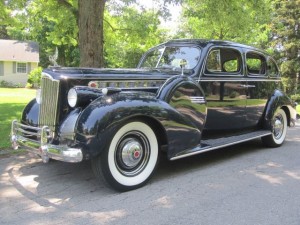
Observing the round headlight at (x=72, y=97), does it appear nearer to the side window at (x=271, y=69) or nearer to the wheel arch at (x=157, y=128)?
the wheel arch at (x=157, y=128)

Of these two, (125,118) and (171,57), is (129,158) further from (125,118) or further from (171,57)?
(171,57)

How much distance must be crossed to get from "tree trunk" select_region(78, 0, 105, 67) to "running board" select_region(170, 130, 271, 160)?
4.05 metres

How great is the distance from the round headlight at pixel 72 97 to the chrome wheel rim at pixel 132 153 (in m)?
0.76

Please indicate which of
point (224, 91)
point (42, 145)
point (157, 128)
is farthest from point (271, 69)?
point (42, 145)

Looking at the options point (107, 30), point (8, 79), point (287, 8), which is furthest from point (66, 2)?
point (8, 79)

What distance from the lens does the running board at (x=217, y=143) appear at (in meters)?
5.16

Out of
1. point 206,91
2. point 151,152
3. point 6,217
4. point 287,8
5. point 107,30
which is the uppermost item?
point 287,8

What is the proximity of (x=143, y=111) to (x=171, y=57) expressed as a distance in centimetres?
221

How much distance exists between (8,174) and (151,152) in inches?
84.1

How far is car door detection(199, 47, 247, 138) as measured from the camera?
6090mm

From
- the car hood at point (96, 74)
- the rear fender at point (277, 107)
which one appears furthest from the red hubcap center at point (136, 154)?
the rear fender at point (277, 107)

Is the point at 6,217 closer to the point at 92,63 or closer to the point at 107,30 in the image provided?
the point at 92,63

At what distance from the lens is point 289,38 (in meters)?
26.4

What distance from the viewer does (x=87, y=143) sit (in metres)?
4.20
